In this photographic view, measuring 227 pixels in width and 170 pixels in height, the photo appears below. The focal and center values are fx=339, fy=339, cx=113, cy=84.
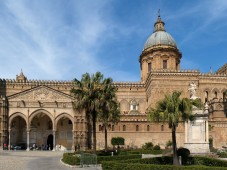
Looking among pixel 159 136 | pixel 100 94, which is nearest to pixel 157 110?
pixel 100 94

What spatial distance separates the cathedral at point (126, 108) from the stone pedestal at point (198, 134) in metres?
21.1

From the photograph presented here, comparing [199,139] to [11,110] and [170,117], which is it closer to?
[170,117]

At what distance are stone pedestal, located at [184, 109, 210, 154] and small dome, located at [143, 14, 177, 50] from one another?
37069 mm

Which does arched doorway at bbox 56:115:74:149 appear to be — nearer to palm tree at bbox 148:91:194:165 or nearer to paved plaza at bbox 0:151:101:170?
paved plaza at bbox 0:151:101:170

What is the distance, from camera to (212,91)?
59906 millimetres

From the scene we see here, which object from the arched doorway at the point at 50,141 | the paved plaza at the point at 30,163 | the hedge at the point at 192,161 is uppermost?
the hedge at the point at 192,161

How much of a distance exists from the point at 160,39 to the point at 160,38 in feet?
0.84

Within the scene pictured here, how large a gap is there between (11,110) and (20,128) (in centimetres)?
504

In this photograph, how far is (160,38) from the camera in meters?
62.0

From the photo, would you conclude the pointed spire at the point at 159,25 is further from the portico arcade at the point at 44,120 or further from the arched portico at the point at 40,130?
the arched portico at the point at 40,130

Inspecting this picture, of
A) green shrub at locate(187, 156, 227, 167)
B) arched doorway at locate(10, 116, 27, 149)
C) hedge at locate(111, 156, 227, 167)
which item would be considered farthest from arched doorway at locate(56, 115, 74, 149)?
Answer: green shrub at locate(187, 156, 227, 167)

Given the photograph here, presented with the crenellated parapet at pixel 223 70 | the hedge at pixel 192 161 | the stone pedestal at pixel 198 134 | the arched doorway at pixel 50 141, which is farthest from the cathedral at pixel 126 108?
the hedge at pixel 192 161

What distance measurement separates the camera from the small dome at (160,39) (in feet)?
202

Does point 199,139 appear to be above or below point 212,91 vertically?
below
